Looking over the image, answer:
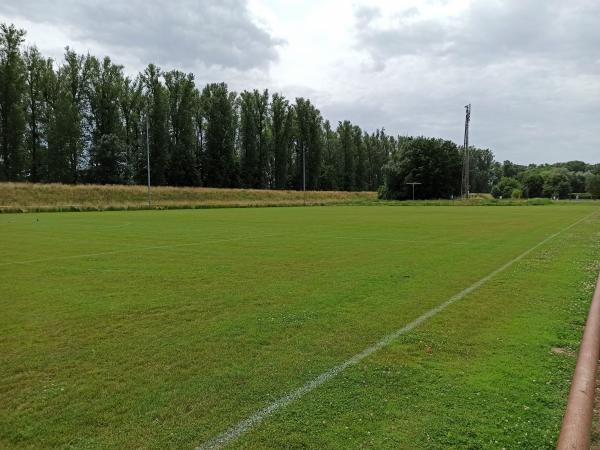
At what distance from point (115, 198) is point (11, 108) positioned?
27619 mm

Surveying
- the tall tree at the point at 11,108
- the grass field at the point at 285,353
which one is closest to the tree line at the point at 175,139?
the tall tree at the point at 11,108

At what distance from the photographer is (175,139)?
91.8m

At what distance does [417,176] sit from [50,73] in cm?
6892

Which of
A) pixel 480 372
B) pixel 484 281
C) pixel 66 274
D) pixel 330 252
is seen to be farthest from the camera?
pixel 330 252

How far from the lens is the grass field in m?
3.48

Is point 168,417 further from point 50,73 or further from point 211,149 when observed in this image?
point 211,149

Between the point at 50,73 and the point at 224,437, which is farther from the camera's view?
the point at 50,73

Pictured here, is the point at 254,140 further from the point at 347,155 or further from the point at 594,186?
the point at 594,186

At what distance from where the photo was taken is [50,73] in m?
75.4

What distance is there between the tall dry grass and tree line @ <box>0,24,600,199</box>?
792cm

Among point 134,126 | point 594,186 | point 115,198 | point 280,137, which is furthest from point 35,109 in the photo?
point 594,186

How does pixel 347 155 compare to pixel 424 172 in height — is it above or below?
above

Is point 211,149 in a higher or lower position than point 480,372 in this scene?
higher

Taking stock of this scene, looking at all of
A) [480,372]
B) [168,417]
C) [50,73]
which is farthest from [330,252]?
[50,73]
